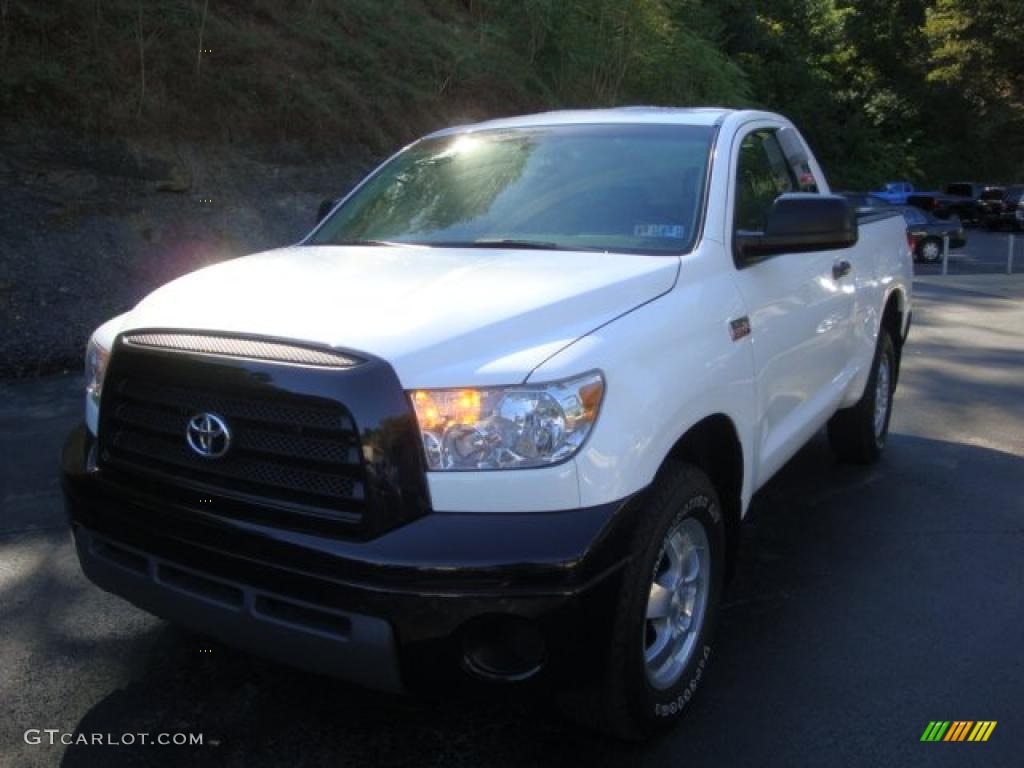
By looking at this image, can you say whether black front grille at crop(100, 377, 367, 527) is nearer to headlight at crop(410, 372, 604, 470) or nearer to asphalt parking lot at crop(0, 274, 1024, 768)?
headlight at crop(410, 372, 604, 470)

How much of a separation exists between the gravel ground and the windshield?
5.26 metres

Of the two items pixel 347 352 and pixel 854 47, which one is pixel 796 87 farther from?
pixel 347 352

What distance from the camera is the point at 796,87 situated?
45562mm

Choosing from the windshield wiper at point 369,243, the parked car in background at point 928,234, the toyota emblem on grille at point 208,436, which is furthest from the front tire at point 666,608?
the parked car in background at point 928,234

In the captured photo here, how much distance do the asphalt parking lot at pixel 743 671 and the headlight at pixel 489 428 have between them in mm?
998

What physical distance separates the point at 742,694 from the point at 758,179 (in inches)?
86.4

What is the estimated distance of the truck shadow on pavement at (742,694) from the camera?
304 centimetres

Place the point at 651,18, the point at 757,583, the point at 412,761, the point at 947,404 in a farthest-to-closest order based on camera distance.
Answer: the point at 651,18 < the point at 947,404 < the point at 757,583 < the point at 412,761

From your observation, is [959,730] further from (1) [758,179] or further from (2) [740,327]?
(1) [758,179]

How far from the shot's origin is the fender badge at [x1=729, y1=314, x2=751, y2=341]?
344 centimetres

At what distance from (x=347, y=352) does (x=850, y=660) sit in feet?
7.22

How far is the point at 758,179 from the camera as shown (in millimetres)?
4391

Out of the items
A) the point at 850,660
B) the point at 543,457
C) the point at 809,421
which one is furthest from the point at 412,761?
the point at 809,421

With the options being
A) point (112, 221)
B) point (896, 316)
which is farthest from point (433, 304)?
point (112, 221)
